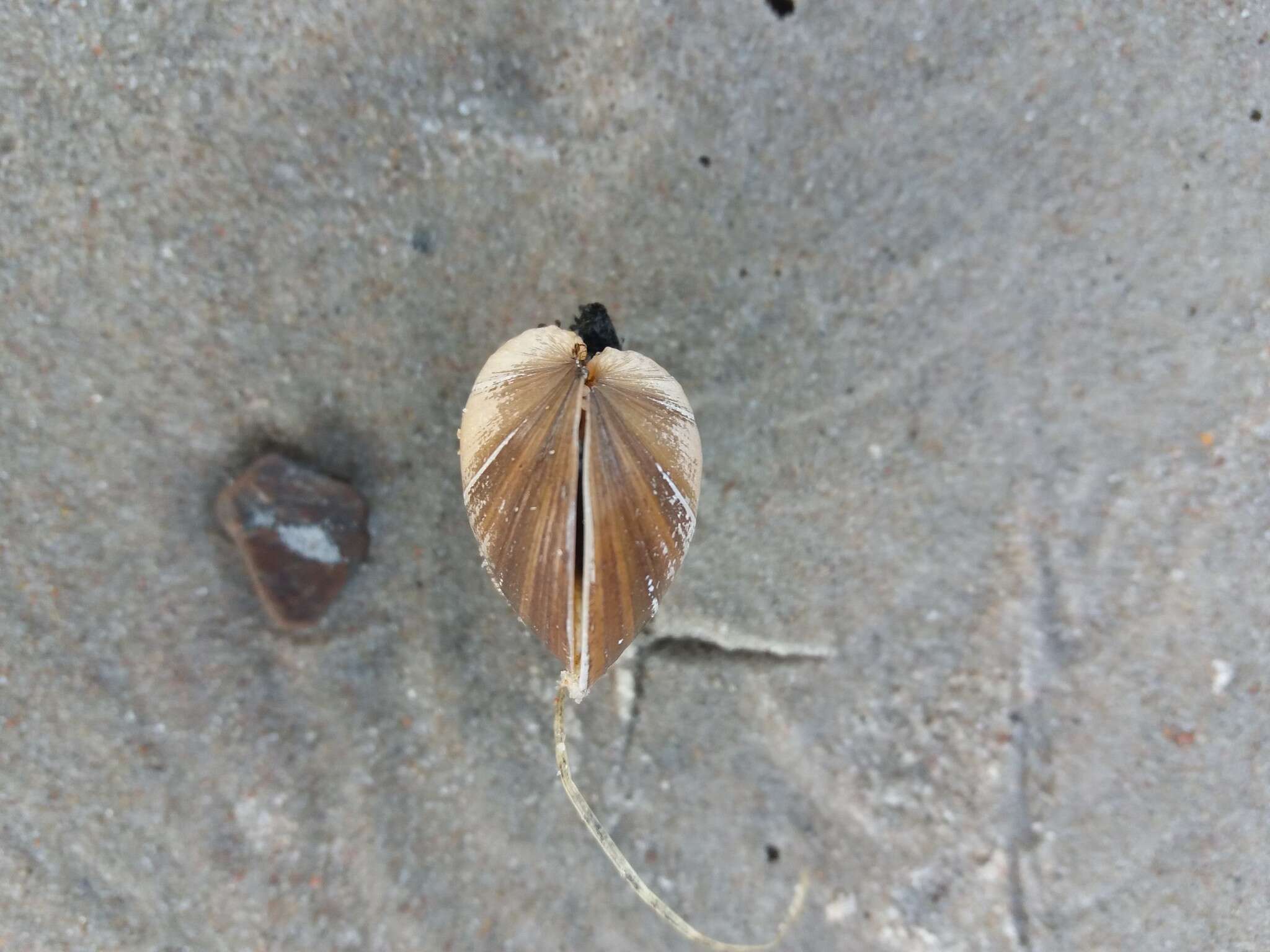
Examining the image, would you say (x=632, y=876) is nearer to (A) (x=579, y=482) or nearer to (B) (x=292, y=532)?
(A) (x=579, y=482)

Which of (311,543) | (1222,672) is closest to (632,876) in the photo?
(311,543)

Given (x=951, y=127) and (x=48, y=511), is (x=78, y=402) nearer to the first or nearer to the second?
(x=48, y=511)

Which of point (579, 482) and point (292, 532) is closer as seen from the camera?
point (579, 482)

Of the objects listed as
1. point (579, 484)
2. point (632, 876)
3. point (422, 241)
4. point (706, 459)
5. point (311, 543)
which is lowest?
point (632, 876)

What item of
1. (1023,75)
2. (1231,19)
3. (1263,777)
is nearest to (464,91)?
(1023,75)

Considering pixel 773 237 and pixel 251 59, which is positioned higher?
pixel 773 237

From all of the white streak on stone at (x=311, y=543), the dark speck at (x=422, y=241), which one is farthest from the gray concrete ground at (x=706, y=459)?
the white streak on stone at (x=311, y=543)

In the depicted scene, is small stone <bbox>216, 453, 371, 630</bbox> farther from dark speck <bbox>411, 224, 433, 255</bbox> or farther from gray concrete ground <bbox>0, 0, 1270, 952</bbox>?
dark speck <bbox>411, 224, 433, 255</bbox>
